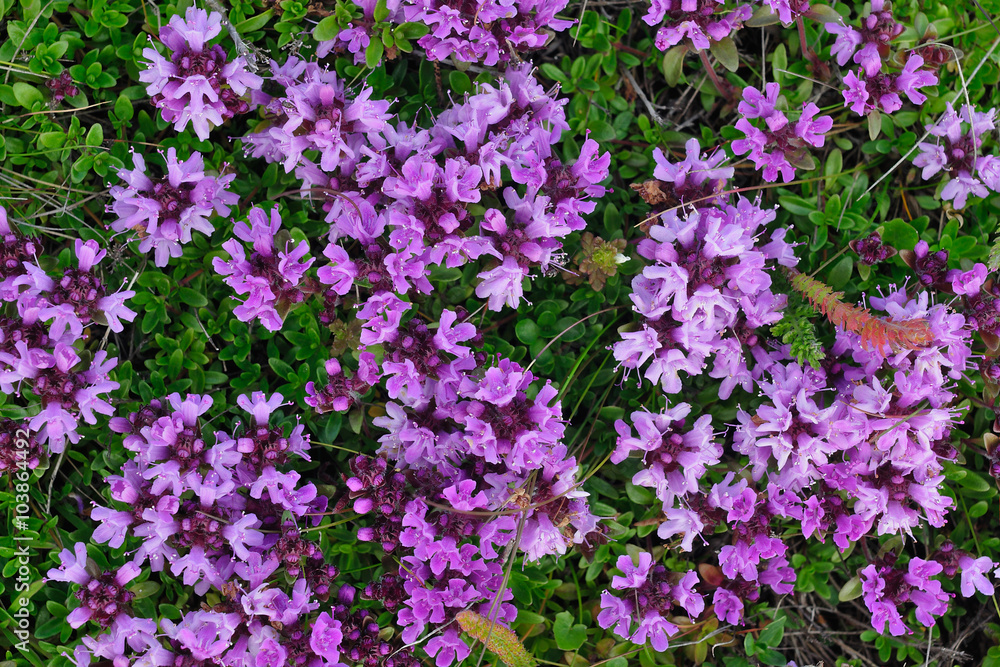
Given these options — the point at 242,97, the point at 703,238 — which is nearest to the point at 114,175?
the point at 242,97

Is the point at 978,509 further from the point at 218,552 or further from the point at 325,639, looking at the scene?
the point at 218,552

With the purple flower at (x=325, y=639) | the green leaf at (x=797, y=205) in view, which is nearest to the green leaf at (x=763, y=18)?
the green leaf at (x=797, y=205)

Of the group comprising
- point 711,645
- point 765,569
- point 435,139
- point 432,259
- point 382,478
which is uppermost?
point 435,139

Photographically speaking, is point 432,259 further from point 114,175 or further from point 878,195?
point 878,195

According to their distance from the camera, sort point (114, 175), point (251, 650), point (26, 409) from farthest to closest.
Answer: point (114, 175)
point (26, 409)
point (251, 650)

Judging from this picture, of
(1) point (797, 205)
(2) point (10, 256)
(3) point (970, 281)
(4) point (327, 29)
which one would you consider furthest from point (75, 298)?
(3) point (970, 281)

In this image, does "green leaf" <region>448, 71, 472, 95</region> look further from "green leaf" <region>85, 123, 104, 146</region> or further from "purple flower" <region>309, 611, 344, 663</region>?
"purple flower" <region>309, 611, 344, 663</region>

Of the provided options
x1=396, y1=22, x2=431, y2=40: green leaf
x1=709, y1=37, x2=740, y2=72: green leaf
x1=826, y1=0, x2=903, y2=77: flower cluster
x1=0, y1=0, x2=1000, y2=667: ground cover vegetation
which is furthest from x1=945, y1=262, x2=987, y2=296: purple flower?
x1=396, y1=22, x2=431, y2=40: green leaf
